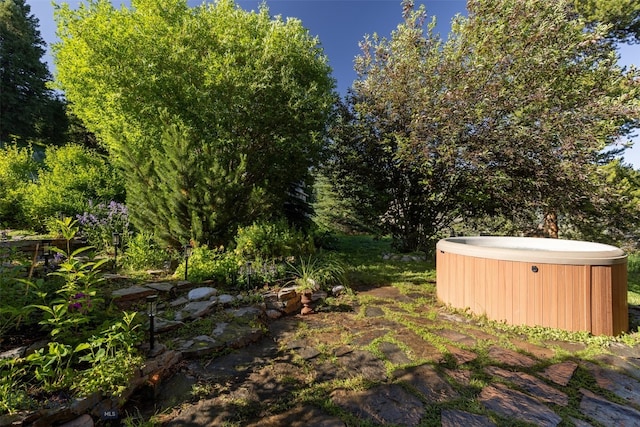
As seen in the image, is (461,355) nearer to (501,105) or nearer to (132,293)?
(132,293)

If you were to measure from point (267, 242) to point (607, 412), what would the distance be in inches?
189

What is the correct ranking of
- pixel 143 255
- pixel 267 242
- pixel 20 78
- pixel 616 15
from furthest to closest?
pixel 20 78 < pixel 616 15 < pixel 267 242 < pixel 143 255

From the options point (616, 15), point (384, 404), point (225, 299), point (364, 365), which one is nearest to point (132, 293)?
point (225, 299)

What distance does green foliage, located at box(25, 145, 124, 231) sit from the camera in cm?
657

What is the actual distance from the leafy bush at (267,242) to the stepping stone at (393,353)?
3.00 m

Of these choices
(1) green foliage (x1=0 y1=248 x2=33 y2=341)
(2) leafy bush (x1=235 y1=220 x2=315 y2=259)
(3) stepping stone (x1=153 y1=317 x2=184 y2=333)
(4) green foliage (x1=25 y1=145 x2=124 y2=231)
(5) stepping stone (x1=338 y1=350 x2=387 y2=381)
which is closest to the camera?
(1) green foliage (x1=0 y1=248 x2=33 y2=341)

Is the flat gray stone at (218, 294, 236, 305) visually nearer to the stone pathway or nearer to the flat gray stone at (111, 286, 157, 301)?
the stone pathway

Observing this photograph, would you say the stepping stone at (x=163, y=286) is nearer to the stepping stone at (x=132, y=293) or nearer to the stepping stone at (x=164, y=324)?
the stepping stone at (x=132, y=293)

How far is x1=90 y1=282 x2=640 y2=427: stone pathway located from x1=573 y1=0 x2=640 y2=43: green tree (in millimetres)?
11047

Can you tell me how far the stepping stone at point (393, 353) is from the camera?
8.97 ft

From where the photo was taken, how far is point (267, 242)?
18.1ft

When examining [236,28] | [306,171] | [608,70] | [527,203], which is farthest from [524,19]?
[236,28]

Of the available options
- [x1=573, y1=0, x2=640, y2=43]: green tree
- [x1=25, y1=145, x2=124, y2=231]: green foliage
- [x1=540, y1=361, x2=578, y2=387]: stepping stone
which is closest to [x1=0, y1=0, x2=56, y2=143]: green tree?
[x1=25, y1=145, x2=124, y2=231]: green foliage

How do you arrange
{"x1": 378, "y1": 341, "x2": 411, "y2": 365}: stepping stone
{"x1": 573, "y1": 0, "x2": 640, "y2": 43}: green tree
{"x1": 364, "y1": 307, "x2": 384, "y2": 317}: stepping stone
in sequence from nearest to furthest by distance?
{"x1": 378, "y1": 341, "x2": 411, "y2": 365}: stepping stone → {"x1": 364, "y1": 307, "x2": 384, "y2": 317}: stepping stone → {"x1": 573, "y1": 0, "x2": 640, "y2": 43}: green tree
